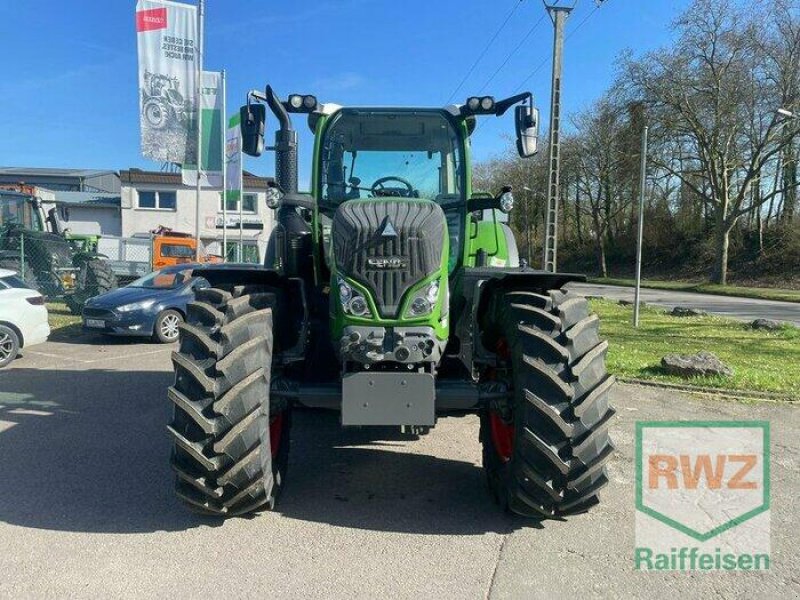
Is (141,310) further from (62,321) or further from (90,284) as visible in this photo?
(90,284)

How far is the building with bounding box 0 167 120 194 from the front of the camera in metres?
69.8

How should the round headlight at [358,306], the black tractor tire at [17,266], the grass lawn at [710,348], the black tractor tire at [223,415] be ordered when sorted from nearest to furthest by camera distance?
the black tractor tire at [223,415] < the round headlight at [358,306] < the grass lawn at [710,348] < the black tractor tire at [17,266]

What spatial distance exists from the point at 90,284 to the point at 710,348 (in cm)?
1401

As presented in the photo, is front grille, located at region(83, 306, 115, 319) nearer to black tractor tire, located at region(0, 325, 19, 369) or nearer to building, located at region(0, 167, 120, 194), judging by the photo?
black tractor tire, located at region(0, 325, 19, 369)

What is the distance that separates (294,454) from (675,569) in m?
3.08

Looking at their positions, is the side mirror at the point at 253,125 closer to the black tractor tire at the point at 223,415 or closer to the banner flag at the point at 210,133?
the black tractor tire at the point at 223,415

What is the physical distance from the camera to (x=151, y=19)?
50.5 feet

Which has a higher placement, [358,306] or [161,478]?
[358,306]

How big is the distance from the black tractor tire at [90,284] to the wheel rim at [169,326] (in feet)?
12.8

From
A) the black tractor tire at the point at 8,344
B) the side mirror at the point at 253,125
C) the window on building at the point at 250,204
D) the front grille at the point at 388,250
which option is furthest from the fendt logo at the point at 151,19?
the window on building at the point at 250,204

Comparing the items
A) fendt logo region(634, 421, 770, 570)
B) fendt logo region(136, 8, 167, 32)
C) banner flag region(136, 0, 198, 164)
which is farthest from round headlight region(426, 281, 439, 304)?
fendt logo region(136, 8, 167, 32)

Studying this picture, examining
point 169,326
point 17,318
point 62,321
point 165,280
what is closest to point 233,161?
point 165,280

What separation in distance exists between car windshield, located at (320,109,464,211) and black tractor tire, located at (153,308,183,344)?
27.1 feet

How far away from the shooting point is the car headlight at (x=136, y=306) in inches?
467
